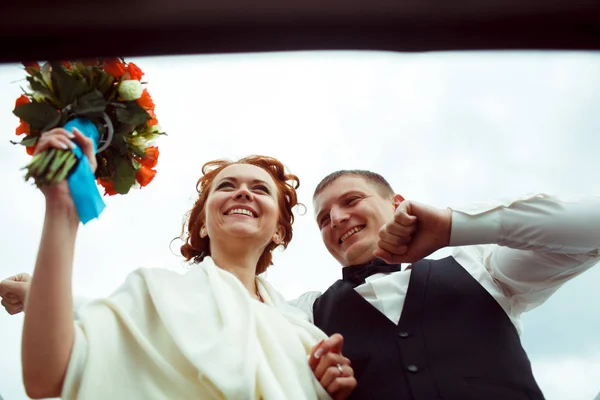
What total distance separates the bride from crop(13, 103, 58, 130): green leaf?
213mm

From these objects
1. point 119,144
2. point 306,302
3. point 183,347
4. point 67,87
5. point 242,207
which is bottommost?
point 183,347

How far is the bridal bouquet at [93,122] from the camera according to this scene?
1486 mm

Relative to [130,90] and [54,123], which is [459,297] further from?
[54,123]

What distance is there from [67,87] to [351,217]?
135cm

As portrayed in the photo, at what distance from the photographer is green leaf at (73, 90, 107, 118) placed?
5.54 feet

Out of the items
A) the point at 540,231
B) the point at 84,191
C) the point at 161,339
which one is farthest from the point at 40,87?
the point at 540,231

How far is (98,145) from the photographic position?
1805 mm

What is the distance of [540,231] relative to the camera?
5.97ft

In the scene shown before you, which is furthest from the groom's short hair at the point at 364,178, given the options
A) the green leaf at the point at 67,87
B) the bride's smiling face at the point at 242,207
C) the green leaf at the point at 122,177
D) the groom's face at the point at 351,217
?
the green leaf at the point at 67,87

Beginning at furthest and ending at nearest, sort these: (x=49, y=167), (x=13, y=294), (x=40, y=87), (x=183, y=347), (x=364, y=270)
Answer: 1. (x=364, y=270)
2. (x=13, y=294)
3. (x=40, y=87)
4. (x=183, y=347)
5. (x=49, y=167)

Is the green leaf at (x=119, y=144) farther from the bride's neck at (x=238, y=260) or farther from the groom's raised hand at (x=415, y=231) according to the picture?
the groom's raised hand at (x=415, y=231)

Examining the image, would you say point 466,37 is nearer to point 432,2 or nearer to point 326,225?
point 432,2

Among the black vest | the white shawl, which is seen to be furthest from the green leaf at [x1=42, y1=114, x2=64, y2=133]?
the black vest

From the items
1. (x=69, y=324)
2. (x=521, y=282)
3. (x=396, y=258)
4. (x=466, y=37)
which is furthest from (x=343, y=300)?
(x=466, y=37)
